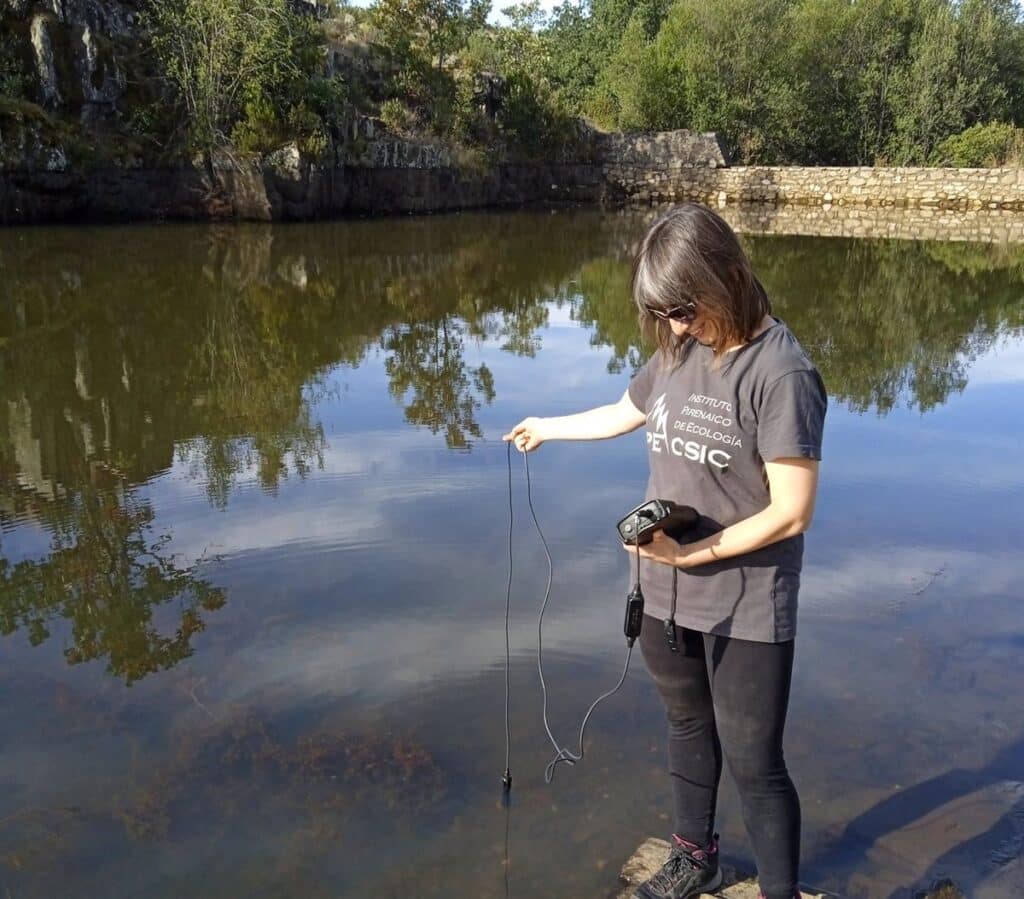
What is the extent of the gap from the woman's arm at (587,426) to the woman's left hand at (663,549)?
402mm

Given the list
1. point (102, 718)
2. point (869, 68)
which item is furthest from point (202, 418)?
point (869, 68)

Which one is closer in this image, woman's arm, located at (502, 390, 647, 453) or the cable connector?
the cable connector

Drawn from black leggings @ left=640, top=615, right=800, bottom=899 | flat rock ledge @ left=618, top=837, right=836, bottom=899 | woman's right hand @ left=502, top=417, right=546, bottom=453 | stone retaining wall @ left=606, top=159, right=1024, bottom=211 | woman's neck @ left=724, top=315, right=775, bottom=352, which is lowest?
flat rock ledge @ left=618, top=837, right=836, bottom=899

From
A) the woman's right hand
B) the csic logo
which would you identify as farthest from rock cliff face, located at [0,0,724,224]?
the csic logo

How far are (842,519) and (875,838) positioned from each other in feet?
8.09

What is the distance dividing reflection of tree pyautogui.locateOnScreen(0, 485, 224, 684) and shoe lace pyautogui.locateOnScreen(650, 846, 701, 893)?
199 centimetres

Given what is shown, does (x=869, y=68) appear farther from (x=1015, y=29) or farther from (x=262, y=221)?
(x=262, y=221)

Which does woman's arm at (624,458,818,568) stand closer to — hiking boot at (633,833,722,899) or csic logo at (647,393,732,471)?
csic logo at (647,393,732,471)

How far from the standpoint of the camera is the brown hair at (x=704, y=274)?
73.0 inches

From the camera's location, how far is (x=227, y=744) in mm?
2941

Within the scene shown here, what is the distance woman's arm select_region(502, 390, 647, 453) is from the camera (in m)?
2.36

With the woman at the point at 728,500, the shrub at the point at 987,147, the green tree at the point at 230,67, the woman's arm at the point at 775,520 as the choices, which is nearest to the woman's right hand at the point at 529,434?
the woman at the point at 728,500

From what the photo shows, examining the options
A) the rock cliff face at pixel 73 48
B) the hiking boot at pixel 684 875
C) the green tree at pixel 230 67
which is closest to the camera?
the hiking boot at pixel 684 875

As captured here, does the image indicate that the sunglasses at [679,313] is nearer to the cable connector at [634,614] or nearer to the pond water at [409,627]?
the cable connector at [634,614]
